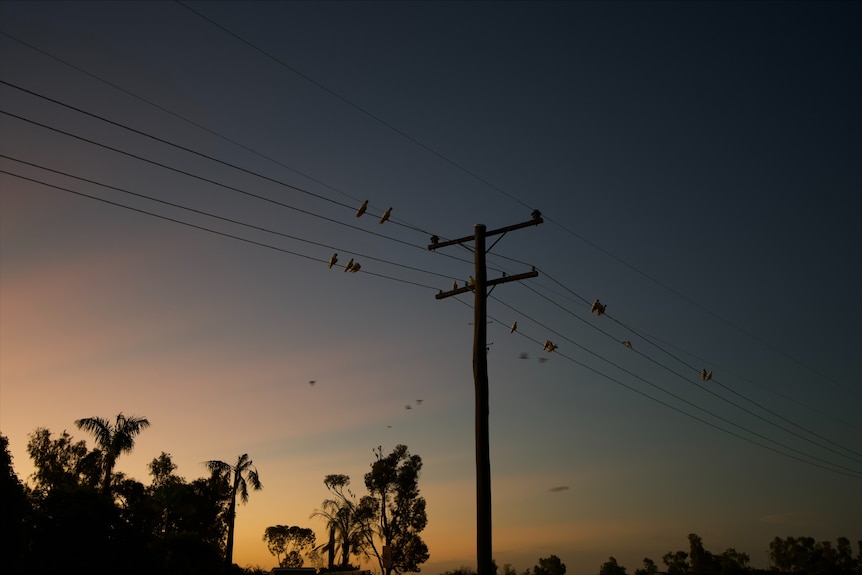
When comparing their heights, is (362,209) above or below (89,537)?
above

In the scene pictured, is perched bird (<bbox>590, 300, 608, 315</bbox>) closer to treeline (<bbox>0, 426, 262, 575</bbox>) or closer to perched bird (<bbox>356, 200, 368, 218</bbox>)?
perched bird (<bbox>356, 200, 368, 218</bbox>)

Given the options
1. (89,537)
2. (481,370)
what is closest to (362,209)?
(481,370)

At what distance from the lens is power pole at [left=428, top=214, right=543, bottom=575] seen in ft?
55.6

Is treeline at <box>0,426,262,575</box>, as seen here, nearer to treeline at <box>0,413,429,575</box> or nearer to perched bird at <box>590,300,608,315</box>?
treeline at <box>0,413,429,575</box>

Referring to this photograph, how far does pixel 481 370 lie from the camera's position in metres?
18.4

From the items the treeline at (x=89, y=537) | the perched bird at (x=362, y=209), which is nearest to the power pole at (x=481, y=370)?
the perched bird at (x=362, y=209)

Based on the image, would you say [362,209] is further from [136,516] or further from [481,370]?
[136,516]

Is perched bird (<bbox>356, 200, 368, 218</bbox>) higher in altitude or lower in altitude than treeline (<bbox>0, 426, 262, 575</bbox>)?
higher

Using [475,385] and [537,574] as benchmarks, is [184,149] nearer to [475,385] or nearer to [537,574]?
[475,385]

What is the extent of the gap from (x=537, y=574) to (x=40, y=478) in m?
81.6

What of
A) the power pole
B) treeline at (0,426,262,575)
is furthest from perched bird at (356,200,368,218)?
treeline at (0,426,262,575)

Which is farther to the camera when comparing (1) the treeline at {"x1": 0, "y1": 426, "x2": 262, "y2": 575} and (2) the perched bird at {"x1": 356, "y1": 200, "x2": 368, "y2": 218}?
(1) the treeline at {"x1": 0, "y1": 426, "x2": 262, "y2": 575}

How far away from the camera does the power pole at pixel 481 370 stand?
1694 cm

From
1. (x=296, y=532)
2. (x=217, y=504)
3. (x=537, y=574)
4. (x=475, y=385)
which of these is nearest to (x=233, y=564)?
(x=217, y=504)
